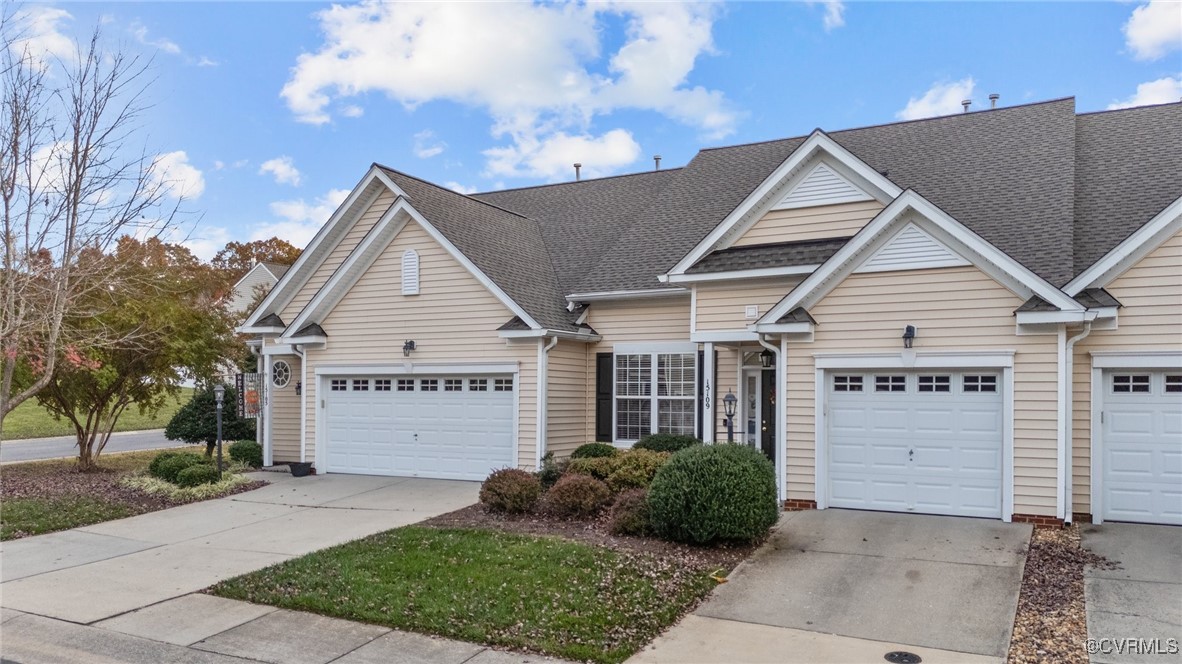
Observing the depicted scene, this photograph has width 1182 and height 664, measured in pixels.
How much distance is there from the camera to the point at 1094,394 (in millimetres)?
11242

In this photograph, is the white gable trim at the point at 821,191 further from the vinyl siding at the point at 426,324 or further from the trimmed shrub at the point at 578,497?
the trimmed shrub at the point at 578,497

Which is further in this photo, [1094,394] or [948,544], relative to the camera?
[1094,394]

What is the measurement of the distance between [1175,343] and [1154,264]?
1.11m

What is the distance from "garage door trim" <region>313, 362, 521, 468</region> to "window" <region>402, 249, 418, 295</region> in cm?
150

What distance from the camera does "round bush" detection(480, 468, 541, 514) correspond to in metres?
11.9

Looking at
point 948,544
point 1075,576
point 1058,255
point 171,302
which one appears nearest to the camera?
point 1075,576

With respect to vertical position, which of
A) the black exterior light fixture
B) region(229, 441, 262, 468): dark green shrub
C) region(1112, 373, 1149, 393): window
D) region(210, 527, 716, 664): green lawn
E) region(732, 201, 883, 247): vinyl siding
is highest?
region(732, 201, 883, 247): vinyl siding

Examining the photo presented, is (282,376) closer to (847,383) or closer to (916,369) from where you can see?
(847,383)

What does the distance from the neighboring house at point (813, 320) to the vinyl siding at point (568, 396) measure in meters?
0.06

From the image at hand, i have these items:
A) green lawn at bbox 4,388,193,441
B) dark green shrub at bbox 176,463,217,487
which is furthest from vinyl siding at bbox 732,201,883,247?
green lawn at bbox 4,388,193,441

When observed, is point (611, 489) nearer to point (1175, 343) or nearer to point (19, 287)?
point (1175, 343)

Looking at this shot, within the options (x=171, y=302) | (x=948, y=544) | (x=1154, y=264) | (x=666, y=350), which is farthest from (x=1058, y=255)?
(x=171, y=302)

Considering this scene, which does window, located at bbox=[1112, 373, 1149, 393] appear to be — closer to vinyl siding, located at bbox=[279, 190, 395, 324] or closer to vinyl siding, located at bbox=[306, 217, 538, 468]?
vinyl siding, located at bbox=[306, 217, 538, 468]

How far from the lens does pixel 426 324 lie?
640 inches
